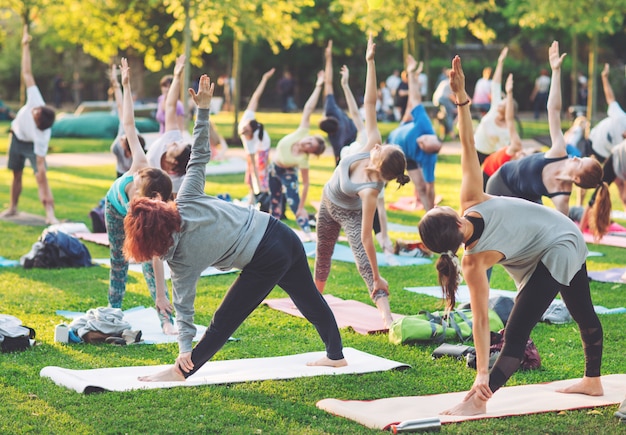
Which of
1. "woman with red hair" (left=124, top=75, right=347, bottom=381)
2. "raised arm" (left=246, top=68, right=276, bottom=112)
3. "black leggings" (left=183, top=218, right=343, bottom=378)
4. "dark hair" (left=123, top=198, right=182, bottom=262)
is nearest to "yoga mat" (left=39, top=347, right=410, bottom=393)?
"woman with red hair" (left=124, top=75, right=347, bottom=381)

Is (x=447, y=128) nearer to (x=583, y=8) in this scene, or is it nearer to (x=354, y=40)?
(x=583, y=8)

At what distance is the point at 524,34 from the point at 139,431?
1427 inches

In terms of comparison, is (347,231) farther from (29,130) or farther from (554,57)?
(29,130)

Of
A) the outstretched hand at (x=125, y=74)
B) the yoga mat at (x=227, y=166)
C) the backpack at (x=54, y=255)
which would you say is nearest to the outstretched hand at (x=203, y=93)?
the outstretched hand at (x=125, y=74)

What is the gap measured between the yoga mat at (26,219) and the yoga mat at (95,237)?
1.20m

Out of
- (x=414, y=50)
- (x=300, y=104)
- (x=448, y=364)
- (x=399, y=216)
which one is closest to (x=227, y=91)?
(x=300, y=104)

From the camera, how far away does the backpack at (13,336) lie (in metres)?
6.61

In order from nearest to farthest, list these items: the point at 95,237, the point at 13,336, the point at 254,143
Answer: the point at 13,336, the point at 95,237, the point at 254,143

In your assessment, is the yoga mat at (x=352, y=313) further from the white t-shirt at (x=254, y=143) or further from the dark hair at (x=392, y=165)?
the white t-shirt at (x=254, y=143)

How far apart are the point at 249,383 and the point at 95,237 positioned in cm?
631

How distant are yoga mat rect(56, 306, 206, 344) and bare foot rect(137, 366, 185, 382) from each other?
118 cm

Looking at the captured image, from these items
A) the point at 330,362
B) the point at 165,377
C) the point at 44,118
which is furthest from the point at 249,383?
the point at 44,118

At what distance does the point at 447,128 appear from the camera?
24.4 m

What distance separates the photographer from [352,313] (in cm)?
807
